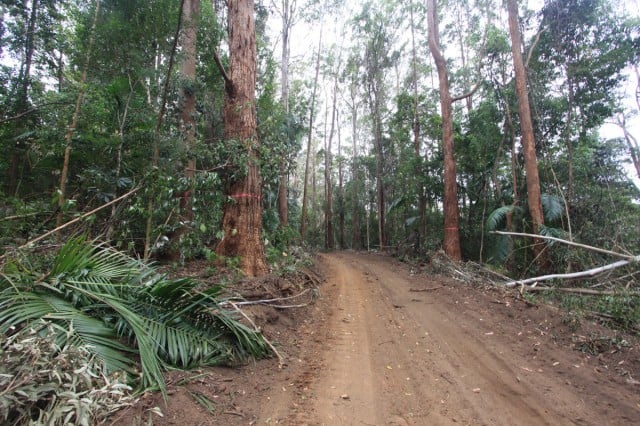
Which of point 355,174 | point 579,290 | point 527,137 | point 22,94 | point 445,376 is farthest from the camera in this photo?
point 355,174

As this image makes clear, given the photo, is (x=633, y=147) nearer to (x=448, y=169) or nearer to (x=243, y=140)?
(x=448, y=169)

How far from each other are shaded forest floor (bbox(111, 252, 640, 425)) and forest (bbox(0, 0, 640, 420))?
0.41 metres

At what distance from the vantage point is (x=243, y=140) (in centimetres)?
534

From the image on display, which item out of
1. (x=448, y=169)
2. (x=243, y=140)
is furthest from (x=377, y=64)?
(x=243, y=140)

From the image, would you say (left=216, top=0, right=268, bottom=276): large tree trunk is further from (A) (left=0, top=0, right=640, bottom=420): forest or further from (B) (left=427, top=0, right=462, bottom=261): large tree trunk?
(B) (left=427, top=0, right=462, bottom=261): large tree trunk

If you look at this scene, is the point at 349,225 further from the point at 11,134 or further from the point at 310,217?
the point at 11,134

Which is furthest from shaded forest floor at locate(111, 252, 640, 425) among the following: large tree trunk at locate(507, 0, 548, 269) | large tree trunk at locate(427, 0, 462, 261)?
large tree trunk at locate(427, 0, 462, 261)

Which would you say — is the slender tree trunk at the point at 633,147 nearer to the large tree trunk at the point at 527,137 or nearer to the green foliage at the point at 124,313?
the large tree trunk at the point at 527,137

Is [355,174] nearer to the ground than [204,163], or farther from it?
farther from it

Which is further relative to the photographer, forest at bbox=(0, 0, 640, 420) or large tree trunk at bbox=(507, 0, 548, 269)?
large tree trunk at bbox=(507, 0, 548, 269)

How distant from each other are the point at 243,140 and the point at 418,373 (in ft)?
13.9

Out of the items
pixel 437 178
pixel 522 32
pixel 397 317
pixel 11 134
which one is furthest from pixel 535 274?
pixel 11 134

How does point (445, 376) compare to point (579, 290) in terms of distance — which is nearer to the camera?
point (445, 376)

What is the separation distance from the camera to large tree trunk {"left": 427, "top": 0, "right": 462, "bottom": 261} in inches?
401
